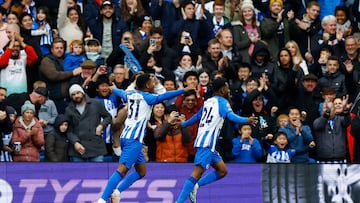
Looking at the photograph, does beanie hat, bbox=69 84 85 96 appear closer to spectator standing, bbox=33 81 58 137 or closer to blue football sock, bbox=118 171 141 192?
spectator standing, bbox=33 81 58 137

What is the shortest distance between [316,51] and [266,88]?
187 cm

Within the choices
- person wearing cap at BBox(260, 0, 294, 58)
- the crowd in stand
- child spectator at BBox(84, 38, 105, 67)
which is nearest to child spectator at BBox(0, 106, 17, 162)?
the crowd in stand

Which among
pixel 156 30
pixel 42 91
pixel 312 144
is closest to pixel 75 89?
pixel 42 91

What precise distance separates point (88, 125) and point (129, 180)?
9.20 ft

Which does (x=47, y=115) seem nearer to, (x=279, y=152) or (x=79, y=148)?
(x=79, y=148)

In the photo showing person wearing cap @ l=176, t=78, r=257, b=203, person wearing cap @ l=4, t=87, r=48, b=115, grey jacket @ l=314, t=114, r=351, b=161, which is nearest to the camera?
person wearing cap @ l=176, t=78, r=257, b=203

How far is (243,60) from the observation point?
88.8 ft

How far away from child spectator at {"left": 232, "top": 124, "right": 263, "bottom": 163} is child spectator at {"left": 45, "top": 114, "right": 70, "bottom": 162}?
2919 millimetres

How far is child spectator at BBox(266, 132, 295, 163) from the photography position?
25.0 meters

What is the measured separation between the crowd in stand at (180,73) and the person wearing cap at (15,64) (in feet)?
0.07

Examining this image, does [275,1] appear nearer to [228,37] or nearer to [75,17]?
[228,37]

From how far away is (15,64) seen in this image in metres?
25.8

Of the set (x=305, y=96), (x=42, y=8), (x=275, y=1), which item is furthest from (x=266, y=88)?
(x=42, y=8)

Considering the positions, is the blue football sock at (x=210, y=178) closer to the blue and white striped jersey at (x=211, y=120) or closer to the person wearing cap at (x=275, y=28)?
the blue and white striped jersey at (x=211, y=120)
